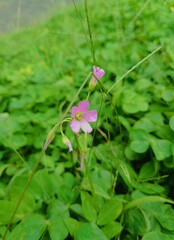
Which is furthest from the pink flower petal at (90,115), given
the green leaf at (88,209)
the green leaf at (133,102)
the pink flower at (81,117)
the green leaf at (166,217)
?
the green leaf at (133,102)

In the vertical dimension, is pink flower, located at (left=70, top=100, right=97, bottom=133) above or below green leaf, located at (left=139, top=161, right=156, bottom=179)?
above

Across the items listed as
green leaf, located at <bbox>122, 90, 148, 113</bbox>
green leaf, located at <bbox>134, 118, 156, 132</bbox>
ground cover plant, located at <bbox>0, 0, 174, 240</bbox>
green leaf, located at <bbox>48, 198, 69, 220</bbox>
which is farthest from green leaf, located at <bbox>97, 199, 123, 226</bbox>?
green leaf, located at <bbox>122, 90, 148, 113</bbox>

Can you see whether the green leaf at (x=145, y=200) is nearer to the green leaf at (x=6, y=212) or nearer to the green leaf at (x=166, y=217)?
the green leaf at (x=166, y=217)

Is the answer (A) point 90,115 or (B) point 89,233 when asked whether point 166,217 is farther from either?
(A) point 90,115

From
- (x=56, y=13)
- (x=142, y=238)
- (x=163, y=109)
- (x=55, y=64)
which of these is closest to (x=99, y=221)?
(x=142, y=238)

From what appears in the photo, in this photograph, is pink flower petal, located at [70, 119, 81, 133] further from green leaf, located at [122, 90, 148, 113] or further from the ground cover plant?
green leaf, located at [122, 90, 148, 113]

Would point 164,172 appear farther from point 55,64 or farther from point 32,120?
point 55,64

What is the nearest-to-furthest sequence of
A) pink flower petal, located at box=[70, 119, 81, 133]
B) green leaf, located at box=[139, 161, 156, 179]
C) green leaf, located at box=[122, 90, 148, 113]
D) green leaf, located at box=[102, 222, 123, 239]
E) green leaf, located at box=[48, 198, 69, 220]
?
pink flower petal, located at box=[70, 119, 81, 133]
green leaf, located at box=[102, 222, 123, 239]
green leaf, located at box=[48, 198, 69, 220]
green leaf, located at box=[139, 161, 156, 179]
green leaf, located at box=[122, 90, 148, 113]
